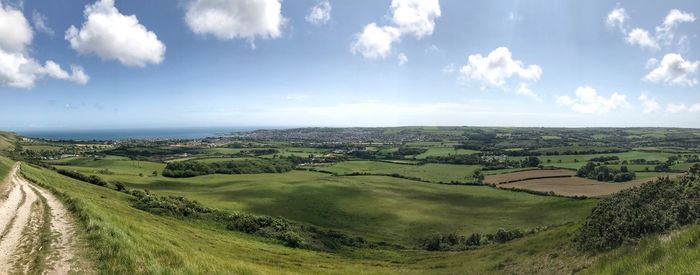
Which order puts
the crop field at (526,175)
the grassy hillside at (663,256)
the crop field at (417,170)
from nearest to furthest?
the grassy hillside at (663,256) → the crop field at (526,175) → the crop field at (417,170)

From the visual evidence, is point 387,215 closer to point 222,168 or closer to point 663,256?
point 663,256

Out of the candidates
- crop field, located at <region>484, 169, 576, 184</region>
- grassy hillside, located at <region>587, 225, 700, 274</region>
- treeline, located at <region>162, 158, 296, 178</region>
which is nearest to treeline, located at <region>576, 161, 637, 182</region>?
crop field, located at <region>484, 169, 576, 184</region>

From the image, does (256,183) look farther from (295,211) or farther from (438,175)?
(438,175)

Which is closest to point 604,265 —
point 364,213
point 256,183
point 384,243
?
point 384,243

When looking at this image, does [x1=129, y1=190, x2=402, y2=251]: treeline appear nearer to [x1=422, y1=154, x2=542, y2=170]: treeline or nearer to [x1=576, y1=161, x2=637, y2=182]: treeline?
[x1=576, y1=161, x2=637, y2=182]: treeline

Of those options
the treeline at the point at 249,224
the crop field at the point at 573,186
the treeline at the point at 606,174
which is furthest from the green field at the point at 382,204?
the treeline at the point at 606,174

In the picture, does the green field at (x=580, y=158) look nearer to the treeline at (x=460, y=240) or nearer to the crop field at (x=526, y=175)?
the crop field at (x=526, y=175)

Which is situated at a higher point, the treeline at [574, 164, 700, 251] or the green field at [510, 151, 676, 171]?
the treeline at [574, 164, 700, 251]
